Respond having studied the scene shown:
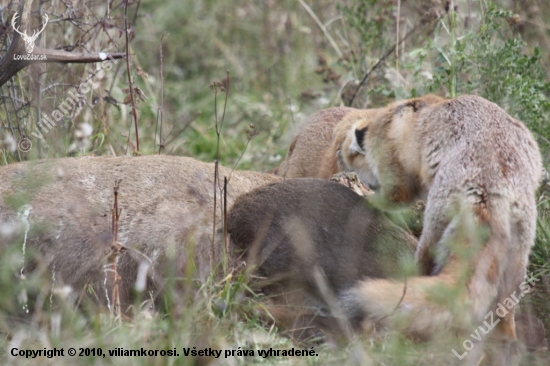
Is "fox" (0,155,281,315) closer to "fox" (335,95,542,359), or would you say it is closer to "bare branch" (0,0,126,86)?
"bare branch" (0,0,126,86)

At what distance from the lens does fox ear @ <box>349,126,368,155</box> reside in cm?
448

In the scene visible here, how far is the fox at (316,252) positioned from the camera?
3559mm

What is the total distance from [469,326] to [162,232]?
158cm

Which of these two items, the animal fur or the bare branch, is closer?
the animal fur

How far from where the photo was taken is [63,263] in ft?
11.9

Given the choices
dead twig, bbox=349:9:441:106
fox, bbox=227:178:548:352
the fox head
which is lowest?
fox, bbox=227:178:548:352

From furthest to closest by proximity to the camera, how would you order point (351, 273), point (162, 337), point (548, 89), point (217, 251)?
point (548, 89), point (217, 251), point (351, 273), point (162, 337)

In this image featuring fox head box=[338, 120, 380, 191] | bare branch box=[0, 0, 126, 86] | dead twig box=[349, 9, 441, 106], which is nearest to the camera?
bare branch box=[0, 0, 126, 86]

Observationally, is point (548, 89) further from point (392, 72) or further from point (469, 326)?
point (469, 326)

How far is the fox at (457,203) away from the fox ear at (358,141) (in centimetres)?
19

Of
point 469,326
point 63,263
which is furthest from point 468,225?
point 63,263

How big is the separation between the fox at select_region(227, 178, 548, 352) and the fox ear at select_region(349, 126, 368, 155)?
24.7 inches

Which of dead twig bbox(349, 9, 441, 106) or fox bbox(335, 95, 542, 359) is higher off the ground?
dead twig bbox(349, 9, 441, 106)

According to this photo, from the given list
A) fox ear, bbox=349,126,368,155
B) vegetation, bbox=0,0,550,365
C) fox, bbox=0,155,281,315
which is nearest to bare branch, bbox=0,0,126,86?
fox, bbox=0,155,281,315
